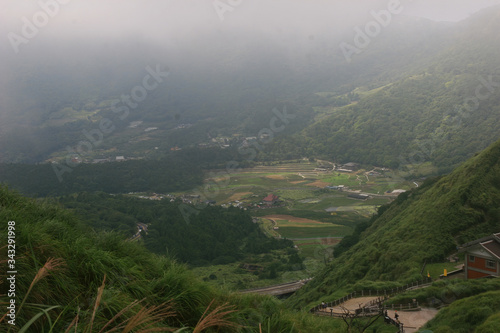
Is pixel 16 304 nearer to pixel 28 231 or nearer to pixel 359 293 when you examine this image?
pixel 28 231

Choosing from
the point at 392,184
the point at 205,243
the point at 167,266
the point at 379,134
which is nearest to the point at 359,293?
the point at 167,266

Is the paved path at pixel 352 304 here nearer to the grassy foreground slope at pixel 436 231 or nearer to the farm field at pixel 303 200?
the grassy foreground slope at pixel 436 231

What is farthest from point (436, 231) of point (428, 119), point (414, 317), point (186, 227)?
point (428, 119)

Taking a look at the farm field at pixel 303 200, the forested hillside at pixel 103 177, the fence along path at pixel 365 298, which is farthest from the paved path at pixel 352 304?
the forested hillside at pixel 103 177

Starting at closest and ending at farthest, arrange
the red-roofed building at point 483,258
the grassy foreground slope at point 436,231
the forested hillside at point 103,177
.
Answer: the red-roofed building at point 483,258 → the grassy foreground slope at point 436,231 → the forested hillside at point 103,177

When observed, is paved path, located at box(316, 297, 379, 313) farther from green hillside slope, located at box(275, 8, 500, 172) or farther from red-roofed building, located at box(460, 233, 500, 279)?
green hillside slope, located at box(275, 8, 500, 172)

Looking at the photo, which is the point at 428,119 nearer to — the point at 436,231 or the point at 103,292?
the point at 436,231

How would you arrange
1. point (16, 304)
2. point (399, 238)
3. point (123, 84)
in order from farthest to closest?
point (123, 84), point (399, 238), point (16, 304)

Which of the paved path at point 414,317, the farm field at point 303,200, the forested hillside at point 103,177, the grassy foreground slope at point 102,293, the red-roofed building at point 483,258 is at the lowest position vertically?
the farm field at point 303,200
